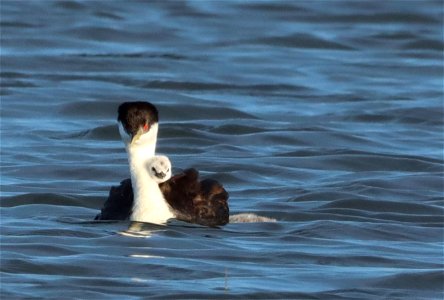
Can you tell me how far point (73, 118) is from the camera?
2327 cm

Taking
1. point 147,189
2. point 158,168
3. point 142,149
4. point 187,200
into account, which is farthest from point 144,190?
point 187,200

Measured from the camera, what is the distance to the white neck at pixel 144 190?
47.9 ft

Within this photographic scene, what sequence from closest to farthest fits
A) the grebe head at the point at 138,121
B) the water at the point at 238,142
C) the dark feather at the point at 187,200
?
the water at the point at 238,142, the grebe head at the point at 138,121, the dark feather at the point at 187,200

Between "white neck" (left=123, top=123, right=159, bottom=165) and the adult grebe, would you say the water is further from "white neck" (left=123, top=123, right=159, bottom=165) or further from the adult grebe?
"white neck" (left=123, top=123, right=159, bottom=165)

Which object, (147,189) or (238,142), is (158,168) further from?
(238,142)

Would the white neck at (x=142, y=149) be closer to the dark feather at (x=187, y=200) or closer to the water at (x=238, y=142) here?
the dark feather at (x=187, y=200)

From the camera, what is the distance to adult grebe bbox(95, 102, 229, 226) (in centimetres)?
1450

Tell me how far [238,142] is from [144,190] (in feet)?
23.4

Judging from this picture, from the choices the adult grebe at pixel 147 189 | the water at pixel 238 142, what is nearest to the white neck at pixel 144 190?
the adult grebe at pixel 147 189

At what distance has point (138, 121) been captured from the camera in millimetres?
14477

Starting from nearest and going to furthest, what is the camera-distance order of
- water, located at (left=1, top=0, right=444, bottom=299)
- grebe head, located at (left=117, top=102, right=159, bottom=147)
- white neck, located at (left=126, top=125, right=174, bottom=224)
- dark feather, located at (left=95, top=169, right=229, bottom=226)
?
1. water, located at (left=1, top=0, right=444, bottom=299)
2. grebe head, located at (left=117, top=102, right=159, bottom=147)
3. white neck, located at (left=126, top=125, right=174, bottom=224)
4. dark feather, located at (left=95, top=169, right=229, bottom=226)

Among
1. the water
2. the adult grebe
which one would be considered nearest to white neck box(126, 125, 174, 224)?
the adult grebe

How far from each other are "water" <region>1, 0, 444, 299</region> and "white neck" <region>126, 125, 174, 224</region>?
13 cm

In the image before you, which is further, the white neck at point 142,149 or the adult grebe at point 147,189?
the white neck at point 142,149
